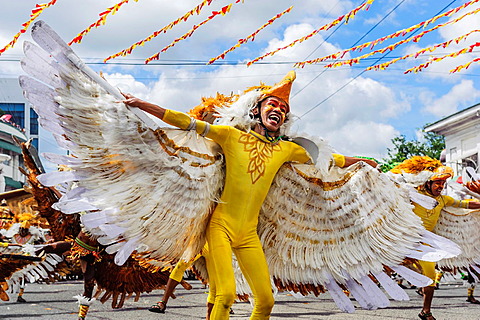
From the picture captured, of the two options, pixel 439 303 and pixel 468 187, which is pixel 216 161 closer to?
pixel 468 187

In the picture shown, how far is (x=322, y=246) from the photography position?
200 inches

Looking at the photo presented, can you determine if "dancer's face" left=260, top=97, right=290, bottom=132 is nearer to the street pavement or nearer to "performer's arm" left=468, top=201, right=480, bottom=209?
the street pavement

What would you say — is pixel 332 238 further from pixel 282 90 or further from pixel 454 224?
pixel 454 224

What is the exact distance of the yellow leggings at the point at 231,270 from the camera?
436cm

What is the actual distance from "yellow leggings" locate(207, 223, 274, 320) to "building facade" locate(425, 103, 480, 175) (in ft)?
58.4

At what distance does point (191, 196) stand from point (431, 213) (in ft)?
12.8

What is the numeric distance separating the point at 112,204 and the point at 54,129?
70cm

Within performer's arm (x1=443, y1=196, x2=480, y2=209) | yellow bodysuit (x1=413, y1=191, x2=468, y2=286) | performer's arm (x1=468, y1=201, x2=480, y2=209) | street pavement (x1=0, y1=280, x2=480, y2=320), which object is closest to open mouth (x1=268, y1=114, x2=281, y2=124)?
yellow bodysuit (x1=413, y1=191, x2=468, y2=286)

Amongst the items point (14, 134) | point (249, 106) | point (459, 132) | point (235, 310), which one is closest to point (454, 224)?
point (235, 310)

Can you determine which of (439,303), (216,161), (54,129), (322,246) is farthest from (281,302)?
(54,129)

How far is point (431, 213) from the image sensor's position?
7340 millimetres

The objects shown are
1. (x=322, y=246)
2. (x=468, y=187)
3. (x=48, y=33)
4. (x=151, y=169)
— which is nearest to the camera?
(x=48, y=33)

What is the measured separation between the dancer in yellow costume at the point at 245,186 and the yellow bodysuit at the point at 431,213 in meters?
2.90

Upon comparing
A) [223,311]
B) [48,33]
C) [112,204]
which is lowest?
[223,311]
